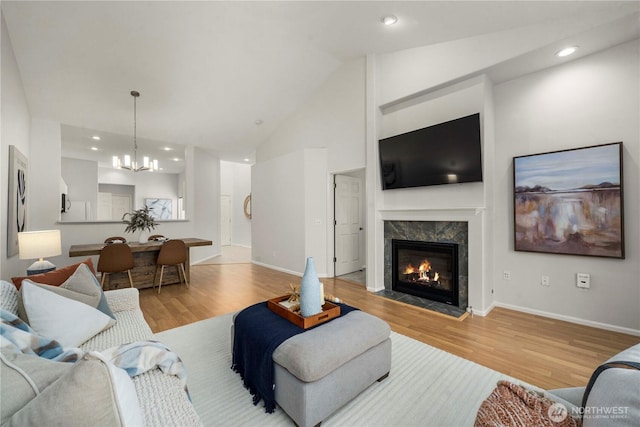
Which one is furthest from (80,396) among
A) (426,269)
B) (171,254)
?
(171,254)

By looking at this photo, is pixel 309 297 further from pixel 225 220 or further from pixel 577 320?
pixel 225 220

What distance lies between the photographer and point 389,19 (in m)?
3.11

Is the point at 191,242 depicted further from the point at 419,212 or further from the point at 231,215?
the point at 231,215

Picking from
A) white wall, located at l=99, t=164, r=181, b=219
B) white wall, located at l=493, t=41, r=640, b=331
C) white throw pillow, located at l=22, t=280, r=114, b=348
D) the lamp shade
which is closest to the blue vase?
white throw pillow, located at l=22, t=280, r=114, b=348

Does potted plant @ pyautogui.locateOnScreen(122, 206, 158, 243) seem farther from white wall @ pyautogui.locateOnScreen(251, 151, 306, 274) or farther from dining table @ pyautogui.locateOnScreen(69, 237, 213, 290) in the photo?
white wall @ pyautogui.locateOnScreen(251, 151, 306, 274)

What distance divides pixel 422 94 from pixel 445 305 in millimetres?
2890

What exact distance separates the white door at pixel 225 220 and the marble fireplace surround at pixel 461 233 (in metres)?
7.24

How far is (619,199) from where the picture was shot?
8.30ft

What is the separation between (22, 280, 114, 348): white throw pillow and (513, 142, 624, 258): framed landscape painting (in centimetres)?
415

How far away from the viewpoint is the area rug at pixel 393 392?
1559 mm

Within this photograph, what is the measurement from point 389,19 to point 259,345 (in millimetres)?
3684

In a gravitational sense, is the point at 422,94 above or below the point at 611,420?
above

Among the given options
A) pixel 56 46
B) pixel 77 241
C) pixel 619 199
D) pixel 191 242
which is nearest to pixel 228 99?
pixel 56 46
